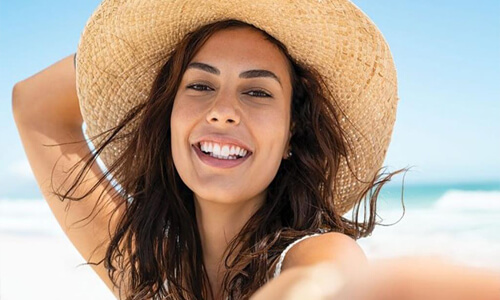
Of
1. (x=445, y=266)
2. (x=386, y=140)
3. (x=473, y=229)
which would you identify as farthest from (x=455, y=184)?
(x=445, y=266)

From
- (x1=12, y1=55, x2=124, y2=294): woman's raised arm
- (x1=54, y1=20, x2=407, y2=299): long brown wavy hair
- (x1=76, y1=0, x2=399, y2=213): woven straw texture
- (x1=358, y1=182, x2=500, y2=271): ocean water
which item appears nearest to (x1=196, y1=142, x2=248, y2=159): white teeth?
(x1=54, y1=20, x2=407, y2=299): long brown wavy hair

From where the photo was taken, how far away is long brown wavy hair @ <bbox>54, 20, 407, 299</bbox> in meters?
2.55

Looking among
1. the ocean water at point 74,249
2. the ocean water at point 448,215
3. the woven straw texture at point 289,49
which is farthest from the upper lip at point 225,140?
the ocean water at point 448,215

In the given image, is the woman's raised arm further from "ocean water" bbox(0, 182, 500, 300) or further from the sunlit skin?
"ocean water" bbox(0, 182, 500, 300)

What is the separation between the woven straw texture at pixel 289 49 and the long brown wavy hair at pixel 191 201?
0.17 ft

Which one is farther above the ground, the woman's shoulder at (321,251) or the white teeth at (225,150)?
the white teeth at (225,150)

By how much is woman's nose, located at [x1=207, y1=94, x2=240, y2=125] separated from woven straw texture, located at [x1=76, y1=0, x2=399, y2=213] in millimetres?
312

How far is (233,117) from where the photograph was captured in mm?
2402

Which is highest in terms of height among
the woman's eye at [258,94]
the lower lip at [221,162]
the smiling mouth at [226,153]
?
the woman's eye at [258,94]

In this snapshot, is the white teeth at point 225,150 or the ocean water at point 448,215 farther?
the ocean water at point 448,215

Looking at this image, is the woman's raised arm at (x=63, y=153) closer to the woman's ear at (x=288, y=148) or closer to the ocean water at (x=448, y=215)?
the woman's ear at (x=288, y=148)

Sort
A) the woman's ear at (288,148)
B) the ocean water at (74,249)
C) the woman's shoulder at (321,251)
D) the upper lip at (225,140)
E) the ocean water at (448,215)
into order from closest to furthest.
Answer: the woman's shoulder at (321,251), the upper lip at (225,140), the woman's ear at (288,148), the ocean water at (74,249), the ocean water at (448,215)

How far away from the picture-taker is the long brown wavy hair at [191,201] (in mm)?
2553

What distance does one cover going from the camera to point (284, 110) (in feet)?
8.36
